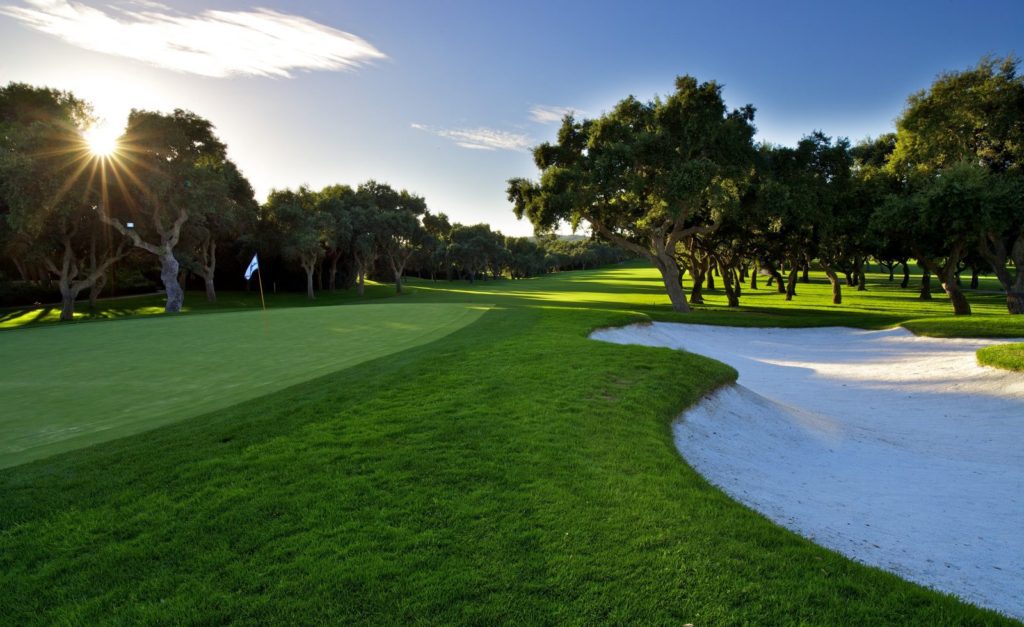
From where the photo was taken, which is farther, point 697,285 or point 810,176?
point 697,285

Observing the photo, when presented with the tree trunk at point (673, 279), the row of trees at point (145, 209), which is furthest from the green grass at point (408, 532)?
the row of trees at point (145, 209)

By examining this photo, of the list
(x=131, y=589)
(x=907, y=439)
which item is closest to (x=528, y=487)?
(x=131, y=589)

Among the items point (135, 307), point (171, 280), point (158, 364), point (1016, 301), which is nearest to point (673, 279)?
point (1016, 301)

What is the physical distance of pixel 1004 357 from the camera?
46.4ft

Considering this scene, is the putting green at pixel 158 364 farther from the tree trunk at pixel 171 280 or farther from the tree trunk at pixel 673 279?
the tree trunk at pixel 673 279

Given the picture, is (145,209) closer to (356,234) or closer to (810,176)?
(356,234)

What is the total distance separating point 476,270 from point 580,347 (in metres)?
89.6

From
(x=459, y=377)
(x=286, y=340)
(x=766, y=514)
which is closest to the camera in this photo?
(x=766, y=514)

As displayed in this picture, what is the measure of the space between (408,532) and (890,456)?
9606 mm

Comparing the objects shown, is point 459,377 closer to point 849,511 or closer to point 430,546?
point 430,546

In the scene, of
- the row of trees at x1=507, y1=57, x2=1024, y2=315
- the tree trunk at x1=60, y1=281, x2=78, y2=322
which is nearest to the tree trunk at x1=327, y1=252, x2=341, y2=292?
the tree trunk at x1=60, y1=281, x2=78, y2=322

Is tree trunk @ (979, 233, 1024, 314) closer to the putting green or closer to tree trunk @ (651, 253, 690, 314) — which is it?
tree trunk @ (651, 253, 690, 314)

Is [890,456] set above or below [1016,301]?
below

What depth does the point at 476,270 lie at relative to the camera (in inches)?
4011
